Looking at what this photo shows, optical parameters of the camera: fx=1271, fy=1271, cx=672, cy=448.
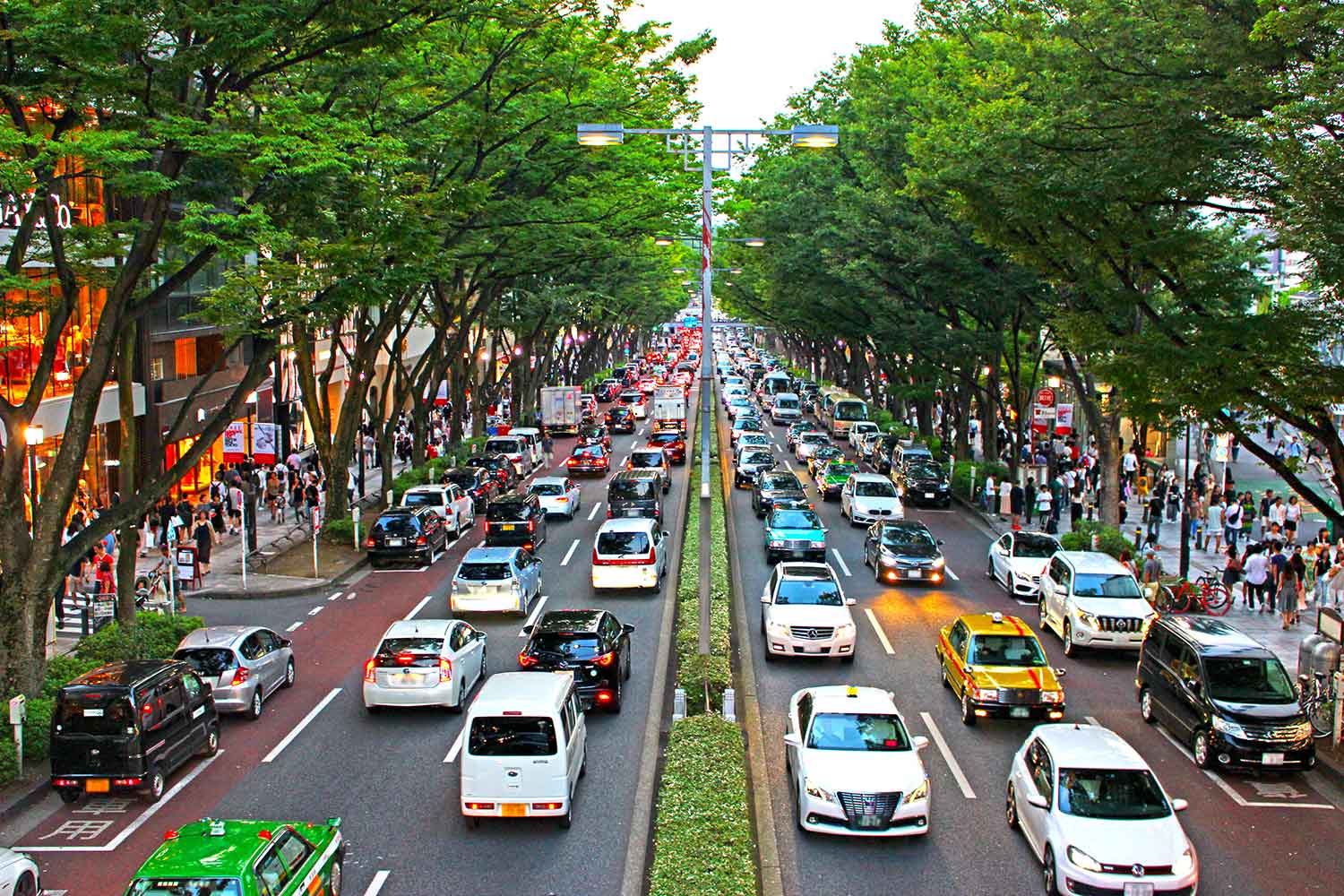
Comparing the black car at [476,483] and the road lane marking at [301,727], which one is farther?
the black car at [476,483]

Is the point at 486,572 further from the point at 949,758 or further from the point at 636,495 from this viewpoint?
the point at 636,495

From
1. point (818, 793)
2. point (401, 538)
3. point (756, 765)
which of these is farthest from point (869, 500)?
point (818, 793)

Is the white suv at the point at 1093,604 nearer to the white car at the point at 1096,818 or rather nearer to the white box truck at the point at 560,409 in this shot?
the white car at the point at 1096,818

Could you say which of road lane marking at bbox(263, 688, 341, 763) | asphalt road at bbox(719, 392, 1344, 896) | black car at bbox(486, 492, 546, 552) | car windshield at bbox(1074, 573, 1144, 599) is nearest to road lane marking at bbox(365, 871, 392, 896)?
asphalt road at bbox(719, 392, 1344, 896)

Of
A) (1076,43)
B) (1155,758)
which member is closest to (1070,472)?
(1076,43)

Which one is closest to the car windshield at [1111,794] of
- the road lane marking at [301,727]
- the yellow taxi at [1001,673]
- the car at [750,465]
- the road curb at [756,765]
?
the road curb at [756,765]

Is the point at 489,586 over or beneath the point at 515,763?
beneath

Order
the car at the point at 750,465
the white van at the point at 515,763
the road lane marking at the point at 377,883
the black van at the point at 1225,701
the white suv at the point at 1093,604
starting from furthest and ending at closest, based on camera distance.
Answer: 1. the car at the point at 750,465
2. the white suv at the point at 1093,604
3. the black van at the point at 1225,701
4. the white van at the point at 515,763
5. the road lane marking at the point at 377,883

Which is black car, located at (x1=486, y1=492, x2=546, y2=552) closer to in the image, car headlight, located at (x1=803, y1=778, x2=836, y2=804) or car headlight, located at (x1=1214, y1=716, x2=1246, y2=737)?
car headlight, located at (x1=803, y1=778, x2=836, y2=804)
